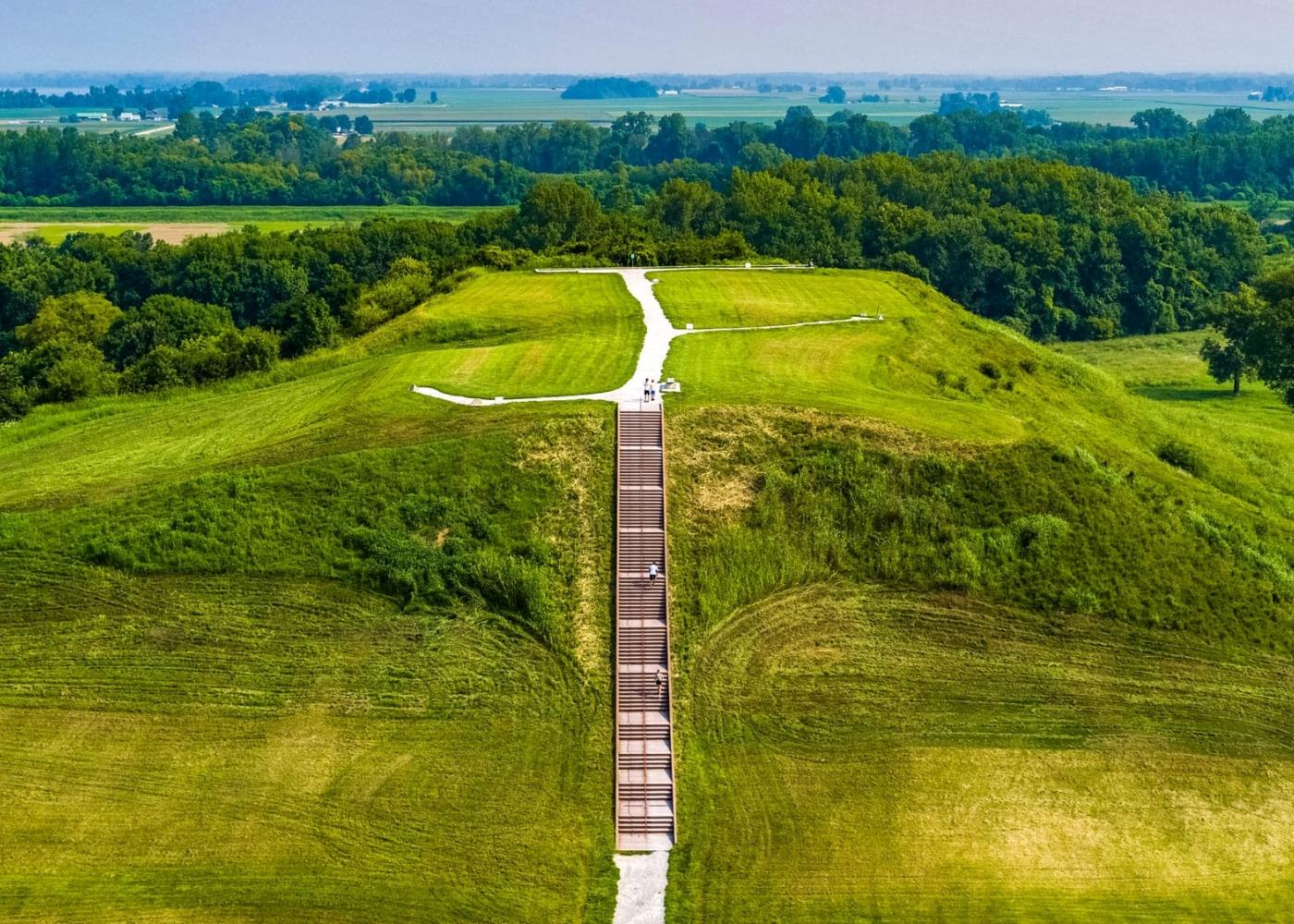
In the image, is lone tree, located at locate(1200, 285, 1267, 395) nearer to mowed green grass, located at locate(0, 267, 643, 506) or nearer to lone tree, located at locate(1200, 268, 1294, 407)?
lone tree, located at locate(1200, 268, 1294, 407)

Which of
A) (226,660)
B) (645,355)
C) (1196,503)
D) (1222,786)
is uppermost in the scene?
(645,355)

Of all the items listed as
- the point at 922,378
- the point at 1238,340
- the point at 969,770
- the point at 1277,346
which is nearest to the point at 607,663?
the point at 969,770

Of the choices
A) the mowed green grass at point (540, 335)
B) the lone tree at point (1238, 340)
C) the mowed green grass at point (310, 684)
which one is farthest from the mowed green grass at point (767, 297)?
the lone tree at point (1238, 340)

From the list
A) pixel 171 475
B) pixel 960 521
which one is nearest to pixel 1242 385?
pixel 960 521

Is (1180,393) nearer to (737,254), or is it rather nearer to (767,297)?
(737,254)

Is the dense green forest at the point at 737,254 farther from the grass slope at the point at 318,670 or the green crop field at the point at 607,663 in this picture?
the green crop field at the point at 607,663

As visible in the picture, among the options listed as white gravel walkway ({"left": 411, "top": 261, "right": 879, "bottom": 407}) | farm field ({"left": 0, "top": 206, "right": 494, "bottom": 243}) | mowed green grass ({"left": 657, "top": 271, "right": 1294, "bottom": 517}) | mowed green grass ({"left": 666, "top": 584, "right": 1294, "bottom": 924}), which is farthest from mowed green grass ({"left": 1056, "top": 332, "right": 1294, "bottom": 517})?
farm field ({"left": 0, "top": 206, "right": 494, "bottom": 243})

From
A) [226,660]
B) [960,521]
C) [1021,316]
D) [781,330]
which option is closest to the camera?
[226,660]

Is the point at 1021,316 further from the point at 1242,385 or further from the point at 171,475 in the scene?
the point at 171,475
